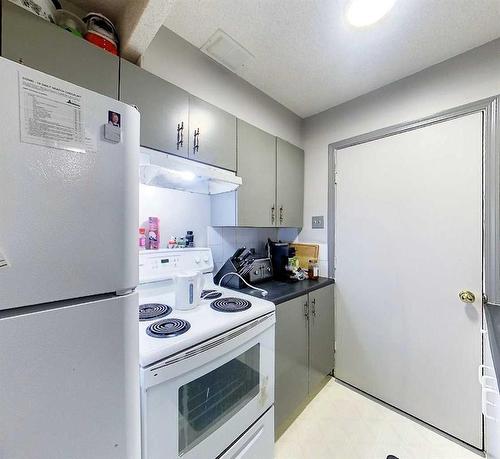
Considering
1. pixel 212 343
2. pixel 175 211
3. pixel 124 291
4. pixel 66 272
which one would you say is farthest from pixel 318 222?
pixel 66 272

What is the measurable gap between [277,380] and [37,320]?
1.37 m

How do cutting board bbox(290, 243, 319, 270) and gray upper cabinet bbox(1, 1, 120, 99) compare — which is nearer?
gray upper cabinet bbox(1, 1, 120, 99)

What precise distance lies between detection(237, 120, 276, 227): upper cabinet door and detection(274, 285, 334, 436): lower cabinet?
0.67 m

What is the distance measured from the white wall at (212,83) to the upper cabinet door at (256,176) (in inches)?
10.6

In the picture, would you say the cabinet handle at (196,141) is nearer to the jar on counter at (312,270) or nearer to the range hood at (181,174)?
the range hood at (181,174)

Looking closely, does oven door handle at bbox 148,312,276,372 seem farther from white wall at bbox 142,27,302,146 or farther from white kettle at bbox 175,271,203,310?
white wall at bbox 142,27,302,146

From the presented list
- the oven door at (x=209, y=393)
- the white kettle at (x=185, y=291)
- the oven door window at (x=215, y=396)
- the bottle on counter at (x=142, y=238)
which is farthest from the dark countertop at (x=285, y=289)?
the bottle on counter at (x=142, y=238)

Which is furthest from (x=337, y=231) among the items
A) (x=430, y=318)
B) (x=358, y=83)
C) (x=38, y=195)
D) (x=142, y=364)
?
(x=38, y=195)

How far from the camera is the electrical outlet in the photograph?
85.9 inches

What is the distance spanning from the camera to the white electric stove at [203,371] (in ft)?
2.70

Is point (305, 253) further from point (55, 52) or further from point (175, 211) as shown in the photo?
point (55, 52)

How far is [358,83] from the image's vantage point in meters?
1.81

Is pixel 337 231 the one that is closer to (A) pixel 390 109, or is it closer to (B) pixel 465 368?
(A) pixel 390 109

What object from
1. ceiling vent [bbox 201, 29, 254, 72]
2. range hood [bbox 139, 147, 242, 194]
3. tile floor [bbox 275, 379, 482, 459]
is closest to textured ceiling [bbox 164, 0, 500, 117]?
ceiling vent [bbox 201, 29, 254, 72]
